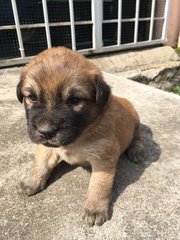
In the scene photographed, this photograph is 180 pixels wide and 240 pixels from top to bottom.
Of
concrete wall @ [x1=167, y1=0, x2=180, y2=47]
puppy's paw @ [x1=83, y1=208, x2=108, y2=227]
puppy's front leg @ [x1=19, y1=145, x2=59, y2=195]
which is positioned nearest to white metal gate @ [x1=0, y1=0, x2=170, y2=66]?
concrete wall @ [x1=167, y1=0, x2=180, y2=47]

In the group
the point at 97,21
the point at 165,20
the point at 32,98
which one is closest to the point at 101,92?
the point at 32,98

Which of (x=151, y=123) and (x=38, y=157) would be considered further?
(x=151, y=123)

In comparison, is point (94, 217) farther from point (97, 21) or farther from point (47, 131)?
point (97, 21)

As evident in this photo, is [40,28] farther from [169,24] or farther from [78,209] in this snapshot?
[78,209]

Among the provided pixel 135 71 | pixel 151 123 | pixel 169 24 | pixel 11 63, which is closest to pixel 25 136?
pixel 151 123

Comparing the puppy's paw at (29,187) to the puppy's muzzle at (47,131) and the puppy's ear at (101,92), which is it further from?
Result: the puppy's ear at (101,92)

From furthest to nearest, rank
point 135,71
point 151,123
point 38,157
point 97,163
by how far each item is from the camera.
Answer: point 135,71
point 151,123
point 38,157
point 97,163

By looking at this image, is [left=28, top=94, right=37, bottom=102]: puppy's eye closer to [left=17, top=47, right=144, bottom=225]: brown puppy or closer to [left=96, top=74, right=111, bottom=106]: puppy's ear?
[left=17, top=47, right=144, bottom=225]: brown puppy
